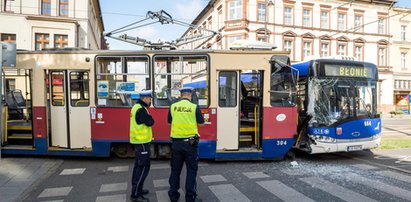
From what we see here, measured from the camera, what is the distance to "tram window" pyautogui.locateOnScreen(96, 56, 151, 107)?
26.5 ft

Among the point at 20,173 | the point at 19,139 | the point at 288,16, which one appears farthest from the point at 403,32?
the point at 20,173

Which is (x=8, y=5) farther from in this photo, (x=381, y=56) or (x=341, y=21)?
(x=381, y=56)

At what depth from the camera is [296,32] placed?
35.2 m

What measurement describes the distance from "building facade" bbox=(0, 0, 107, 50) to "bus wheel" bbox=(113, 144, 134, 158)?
874 inches

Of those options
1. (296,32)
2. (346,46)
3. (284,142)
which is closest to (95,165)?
(284,142)

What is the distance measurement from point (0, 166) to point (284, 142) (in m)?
7.24

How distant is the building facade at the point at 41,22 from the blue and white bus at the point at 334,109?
81.1ft

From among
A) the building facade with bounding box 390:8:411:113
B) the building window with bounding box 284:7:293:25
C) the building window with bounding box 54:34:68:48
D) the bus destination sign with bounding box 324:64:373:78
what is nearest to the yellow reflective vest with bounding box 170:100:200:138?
the bus destination sign with bounding box 324:64:373:78

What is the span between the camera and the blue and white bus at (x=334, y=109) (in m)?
→ 8.28

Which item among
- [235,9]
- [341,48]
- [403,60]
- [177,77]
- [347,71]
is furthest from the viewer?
[403,60]

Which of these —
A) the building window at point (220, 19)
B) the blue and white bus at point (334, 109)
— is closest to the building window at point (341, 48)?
the building window at point (220, 19)

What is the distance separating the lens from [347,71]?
859 centimetres

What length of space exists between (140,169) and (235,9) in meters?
30.0

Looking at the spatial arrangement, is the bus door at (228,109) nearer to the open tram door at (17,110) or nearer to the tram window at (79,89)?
the tram window at (79,89)
